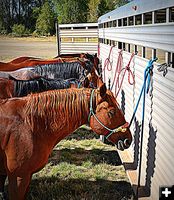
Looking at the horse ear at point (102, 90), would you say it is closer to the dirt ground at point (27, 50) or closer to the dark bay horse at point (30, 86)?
the dark bay horse at point (30, 86)

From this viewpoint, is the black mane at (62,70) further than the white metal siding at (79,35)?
No

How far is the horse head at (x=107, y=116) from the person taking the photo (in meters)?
3.26

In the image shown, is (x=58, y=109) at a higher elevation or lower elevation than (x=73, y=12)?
lower

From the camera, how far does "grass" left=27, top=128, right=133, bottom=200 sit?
425 cm

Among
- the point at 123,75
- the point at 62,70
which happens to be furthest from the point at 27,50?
the point at 123,75

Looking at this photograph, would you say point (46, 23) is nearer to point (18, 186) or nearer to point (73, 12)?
point (73, 12)

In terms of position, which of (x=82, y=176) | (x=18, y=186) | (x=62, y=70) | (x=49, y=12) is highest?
(x=49, y=12)

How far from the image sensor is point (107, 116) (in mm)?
3311

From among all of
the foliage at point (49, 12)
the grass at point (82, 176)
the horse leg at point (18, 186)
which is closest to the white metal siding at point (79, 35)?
the grass at point (82, 176)

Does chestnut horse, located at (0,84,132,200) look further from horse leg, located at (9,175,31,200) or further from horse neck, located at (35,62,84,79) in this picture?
horse neck, located at (35,62,84,79)

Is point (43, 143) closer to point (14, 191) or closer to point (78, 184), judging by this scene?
point (14, 191)

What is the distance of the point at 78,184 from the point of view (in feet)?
14.9

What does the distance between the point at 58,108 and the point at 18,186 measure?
91cm

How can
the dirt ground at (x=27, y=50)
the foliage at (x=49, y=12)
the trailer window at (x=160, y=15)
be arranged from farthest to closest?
the foliage at (x=49, y=12), the dirt ground at (x=27, y=50), the trailer window at (x=160, y=15)
